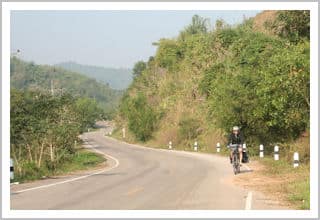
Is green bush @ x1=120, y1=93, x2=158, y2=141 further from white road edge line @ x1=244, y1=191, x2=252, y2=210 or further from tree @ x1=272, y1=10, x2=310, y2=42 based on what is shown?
white road edge line @ x1=244, y1=191, x2=252, y2=210

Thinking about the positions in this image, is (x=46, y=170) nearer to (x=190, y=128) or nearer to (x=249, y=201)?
(x=249, y=201)

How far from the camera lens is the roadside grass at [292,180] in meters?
13.9

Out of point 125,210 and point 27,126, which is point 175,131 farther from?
point 125,210

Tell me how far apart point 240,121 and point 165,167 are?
8.08 metres

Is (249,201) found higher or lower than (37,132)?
lower

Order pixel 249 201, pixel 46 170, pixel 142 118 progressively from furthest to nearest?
pixel 142 118 < pixel 46 170 < pixel 249 201

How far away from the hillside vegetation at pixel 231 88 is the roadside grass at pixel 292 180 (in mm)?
1789

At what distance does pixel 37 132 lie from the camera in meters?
24.8

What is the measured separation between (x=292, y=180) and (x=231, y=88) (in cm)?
1442

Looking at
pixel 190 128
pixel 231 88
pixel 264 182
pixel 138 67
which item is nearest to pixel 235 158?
pixel 264 182

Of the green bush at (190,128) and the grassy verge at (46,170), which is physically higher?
the green bush at (190,128)

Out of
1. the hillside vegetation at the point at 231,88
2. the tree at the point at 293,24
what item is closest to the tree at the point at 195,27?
the hillside vegetation at the point at 231,88

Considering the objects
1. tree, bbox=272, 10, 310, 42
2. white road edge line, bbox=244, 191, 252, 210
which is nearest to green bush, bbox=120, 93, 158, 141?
tree, bbox=272, 10, 310, 42

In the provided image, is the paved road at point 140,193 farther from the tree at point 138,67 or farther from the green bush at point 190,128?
the tree at point 138,67
